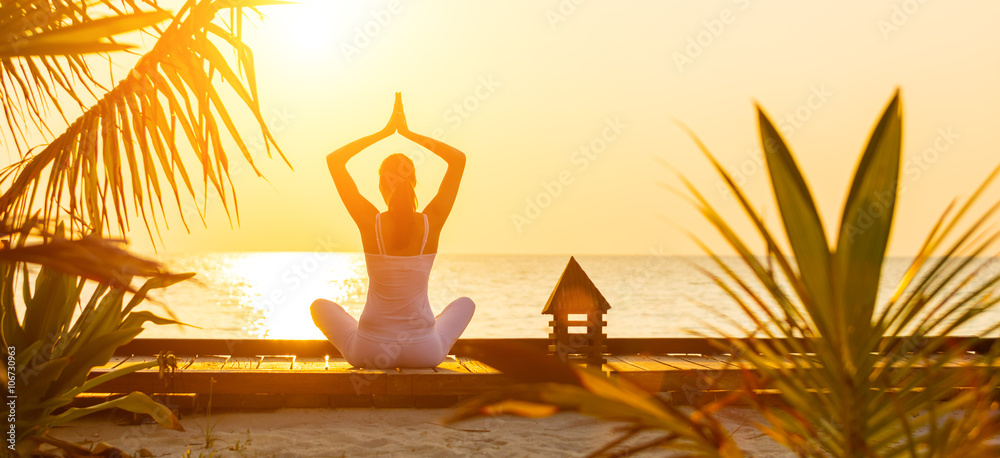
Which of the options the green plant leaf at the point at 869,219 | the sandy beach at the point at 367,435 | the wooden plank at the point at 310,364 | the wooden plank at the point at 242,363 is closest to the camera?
the green plant leaf at the point at 869,219

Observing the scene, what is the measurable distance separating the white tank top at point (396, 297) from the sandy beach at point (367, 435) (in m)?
0.67

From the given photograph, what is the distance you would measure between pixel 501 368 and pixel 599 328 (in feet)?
17.6

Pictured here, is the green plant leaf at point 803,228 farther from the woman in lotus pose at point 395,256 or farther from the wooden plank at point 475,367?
the wooden plank at point 475,367

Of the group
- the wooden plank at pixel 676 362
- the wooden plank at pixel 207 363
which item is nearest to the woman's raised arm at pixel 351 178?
the wooden plank at pixel 207 363

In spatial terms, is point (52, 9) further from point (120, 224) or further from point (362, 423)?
point (362, 423)

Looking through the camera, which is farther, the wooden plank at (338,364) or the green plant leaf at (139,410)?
the wooden plank at (338,364)

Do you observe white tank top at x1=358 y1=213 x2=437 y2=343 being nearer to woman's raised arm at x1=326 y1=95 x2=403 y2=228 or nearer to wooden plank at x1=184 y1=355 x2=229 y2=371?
woman's raised arm at x1=326 y1=95 x2=403 y2=228

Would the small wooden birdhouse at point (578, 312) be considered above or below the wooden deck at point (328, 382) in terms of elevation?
above

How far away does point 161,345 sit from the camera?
281 inches

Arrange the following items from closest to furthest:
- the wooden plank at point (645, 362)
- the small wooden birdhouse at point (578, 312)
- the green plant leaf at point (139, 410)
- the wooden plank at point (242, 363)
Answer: the green plant leaf at point (139, 410) → the wooden plank at point (242, 363) → the wooden plank at point (645, 362) → the small wooden birdhouse at point (578, 312)

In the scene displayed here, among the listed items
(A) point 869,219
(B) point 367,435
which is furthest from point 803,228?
(B) point 367,435

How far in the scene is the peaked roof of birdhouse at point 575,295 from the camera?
6758 millimetres

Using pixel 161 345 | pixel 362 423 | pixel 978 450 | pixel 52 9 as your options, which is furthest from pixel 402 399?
pixel 978 450

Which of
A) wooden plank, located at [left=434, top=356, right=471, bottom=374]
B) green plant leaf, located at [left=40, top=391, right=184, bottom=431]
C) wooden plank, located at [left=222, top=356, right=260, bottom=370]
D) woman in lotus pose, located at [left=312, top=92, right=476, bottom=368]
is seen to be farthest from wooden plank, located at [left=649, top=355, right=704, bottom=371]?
green plant leaf, located at [left=40, top=391, right=184, bottom=431]
